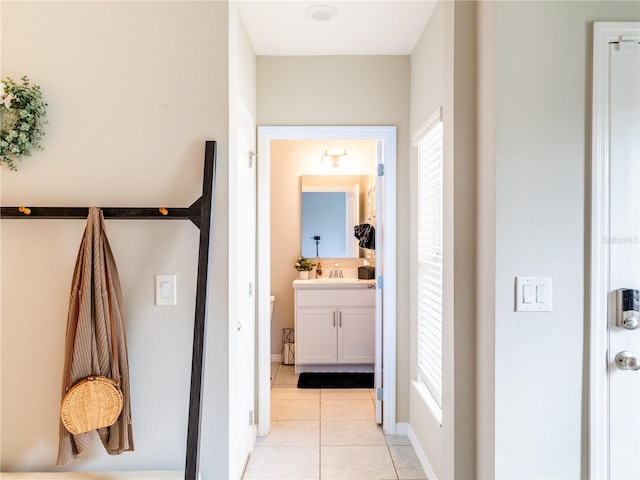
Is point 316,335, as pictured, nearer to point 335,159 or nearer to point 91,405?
point 335,159

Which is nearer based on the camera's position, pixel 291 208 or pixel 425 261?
pixel 425 261

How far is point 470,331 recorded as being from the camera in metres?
1.55

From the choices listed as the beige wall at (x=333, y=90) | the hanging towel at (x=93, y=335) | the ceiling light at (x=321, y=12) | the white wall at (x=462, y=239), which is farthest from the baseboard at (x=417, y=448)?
the ceiling light at (x=321, y=12)

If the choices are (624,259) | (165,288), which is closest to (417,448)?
(624,259)

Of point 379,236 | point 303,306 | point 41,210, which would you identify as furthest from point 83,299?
point 303,306

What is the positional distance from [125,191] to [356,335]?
2.90m

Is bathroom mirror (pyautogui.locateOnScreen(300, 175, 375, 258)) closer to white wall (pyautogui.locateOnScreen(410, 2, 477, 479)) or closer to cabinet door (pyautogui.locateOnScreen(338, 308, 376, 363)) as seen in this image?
cabinet door (pyautogui.locateOnScreen(338, 308, 376, 363))

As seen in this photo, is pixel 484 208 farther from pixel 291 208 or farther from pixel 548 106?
pixel 291 208

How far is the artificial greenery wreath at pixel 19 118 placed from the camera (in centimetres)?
143

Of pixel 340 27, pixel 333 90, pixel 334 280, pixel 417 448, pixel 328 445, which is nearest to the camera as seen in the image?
pixel 340 27

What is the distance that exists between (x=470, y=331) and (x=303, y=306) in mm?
2565

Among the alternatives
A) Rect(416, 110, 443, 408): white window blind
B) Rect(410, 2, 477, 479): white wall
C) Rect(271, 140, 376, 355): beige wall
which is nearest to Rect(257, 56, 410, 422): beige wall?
Rect(416, 110, 443, 408): white window blind

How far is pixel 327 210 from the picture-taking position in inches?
178

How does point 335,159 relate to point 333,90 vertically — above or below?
below
